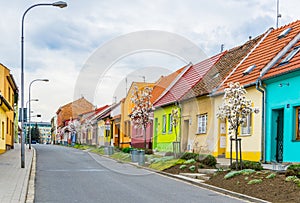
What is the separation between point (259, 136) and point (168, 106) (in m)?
13.3

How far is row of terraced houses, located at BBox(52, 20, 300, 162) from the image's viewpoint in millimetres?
18562

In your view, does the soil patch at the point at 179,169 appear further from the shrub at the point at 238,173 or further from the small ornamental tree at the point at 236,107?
the shrub at the point at 238,173

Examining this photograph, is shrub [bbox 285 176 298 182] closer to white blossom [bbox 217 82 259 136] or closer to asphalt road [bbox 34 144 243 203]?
asphalt road [bbox 34 144 243 203]

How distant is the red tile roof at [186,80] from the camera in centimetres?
3116

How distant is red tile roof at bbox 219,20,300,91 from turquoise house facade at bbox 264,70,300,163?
58 cm

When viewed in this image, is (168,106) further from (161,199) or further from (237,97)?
(161,199)

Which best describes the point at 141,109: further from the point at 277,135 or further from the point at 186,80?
the point at 277,135

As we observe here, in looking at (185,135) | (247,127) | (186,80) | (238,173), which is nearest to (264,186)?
(238,173)

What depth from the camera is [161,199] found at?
471 inches

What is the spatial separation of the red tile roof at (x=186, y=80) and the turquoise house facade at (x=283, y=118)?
10.7 meters

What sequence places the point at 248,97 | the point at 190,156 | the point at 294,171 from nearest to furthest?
the point at 294,171, the point at 190,156, the point at 248,97

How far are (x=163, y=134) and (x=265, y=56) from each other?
1297 cm

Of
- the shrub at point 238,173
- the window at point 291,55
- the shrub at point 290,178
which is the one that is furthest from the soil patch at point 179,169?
the shrub at point 290,178

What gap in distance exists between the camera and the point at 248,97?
21.6 meters
